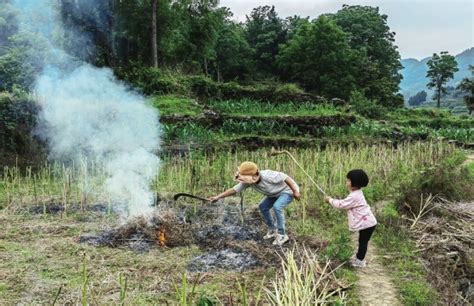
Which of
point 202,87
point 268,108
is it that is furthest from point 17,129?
point 202,87

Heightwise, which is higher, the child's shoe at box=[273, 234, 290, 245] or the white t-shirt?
the white t-shirt

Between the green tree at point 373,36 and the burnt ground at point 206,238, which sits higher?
the green tree at point 373,36

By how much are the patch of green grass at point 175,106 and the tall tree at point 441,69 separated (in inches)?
1454

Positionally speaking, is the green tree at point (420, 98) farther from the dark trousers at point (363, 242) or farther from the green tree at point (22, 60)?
the dark trousers at point (363, 242)

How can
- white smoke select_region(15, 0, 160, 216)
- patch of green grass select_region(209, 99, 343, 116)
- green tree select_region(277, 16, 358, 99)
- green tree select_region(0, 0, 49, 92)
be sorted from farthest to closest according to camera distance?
1. green tree select_region(277, 16, 358, 99)
2. patch of green grass select_region(209, 99, 343, 116)
3. green tree select_region(0, 0, 49, 92)
4. white smoke select_region(15, 0, 160, 216)

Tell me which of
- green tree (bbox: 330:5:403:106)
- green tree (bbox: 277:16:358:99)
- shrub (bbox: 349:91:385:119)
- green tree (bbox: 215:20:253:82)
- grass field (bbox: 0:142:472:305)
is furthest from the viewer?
green tree (bbox: 330:5:403:106)

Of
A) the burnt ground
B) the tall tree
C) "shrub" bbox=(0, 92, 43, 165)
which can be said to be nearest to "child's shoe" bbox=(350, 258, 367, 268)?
the burnt ground

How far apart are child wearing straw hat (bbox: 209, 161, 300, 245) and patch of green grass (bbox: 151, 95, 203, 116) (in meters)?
11.0

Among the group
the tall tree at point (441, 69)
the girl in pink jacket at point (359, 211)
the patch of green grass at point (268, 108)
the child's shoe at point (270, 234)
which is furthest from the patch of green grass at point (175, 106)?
the tall tree at point (441, 69)

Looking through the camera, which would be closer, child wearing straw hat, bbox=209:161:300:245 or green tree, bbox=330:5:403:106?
child wearing straw hat, bbox=209:161:300:245

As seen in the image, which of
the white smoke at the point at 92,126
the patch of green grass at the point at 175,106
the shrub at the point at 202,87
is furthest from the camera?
the shrub at the point at 202,87

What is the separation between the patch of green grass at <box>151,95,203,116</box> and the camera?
17156mm

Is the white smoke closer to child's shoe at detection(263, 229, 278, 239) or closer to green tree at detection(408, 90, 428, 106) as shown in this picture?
child's shoe at detection(263, 229, 278, 239)

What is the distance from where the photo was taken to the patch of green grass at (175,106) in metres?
17.2
